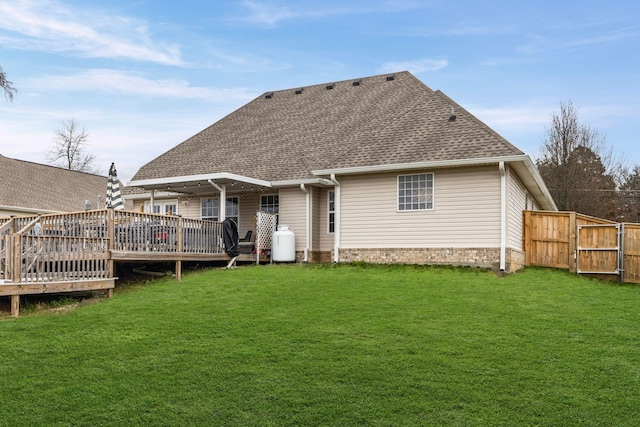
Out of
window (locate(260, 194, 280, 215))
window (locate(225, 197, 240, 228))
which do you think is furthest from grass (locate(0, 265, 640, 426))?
window (locate(225, 197, 240, 228))

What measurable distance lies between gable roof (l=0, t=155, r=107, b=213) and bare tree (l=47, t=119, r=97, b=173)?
1043cm

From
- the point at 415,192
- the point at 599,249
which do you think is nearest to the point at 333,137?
the point at 415,192

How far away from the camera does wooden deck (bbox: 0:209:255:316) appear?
10.7 m

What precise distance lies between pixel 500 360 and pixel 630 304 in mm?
5745

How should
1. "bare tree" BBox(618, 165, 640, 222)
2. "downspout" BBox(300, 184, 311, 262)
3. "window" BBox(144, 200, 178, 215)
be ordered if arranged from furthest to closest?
"bare tree" BBox(618, 165, 640, 222) < "window" BBox(144, 200, 178, 215) < "downspout" BBox(300, 184, 311, 262)

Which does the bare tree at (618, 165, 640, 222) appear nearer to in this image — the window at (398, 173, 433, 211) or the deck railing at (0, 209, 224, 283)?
the window at (398, 173, 433, 211)

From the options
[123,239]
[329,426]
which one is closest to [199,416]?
[329,426]

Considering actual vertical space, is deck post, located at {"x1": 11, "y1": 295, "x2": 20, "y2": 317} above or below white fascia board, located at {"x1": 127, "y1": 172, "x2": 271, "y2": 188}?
below

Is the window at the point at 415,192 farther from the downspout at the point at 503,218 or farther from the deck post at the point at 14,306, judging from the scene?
the deck post at the point at 14,306

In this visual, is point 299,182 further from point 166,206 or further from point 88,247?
point 88,247

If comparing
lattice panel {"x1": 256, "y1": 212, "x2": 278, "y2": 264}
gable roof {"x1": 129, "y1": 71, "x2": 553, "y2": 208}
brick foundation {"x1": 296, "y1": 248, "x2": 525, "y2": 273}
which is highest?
gable roof {"x1": 129, "y1": 71, "x2": 553, "y2": 208}

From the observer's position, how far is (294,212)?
1822 cm

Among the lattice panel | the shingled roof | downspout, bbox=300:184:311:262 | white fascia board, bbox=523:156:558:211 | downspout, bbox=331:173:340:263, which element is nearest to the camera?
white fascia board, bbox=523:156:558:211

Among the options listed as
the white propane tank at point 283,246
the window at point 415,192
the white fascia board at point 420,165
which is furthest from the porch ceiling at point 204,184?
the window at point 415,192
